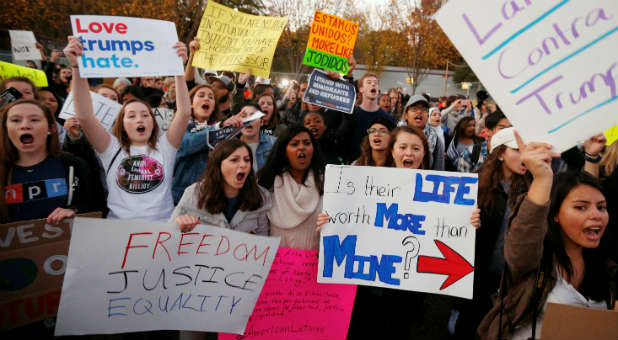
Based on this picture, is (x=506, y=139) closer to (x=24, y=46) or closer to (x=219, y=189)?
(x=219, y=189)

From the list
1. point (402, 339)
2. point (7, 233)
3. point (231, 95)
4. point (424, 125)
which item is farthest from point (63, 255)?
point (424, 125)

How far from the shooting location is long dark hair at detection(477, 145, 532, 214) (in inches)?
104

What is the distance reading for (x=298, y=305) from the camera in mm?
2445

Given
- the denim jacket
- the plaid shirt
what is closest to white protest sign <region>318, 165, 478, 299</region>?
the denim jacket

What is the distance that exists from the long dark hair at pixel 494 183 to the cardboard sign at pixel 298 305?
3.78ft

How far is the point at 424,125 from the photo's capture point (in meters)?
4.77

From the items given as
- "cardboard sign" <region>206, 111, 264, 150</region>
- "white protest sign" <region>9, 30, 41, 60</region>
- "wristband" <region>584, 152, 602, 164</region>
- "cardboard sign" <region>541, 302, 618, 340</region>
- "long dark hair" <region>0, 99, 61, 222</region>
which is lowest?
"cardboard sign" <region>541, 302, 618, 340</region>

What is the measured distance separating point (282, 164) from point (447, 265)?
1445mm

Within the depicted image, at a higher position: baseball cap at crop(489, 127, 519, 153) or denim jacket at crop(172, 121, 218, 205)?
baseball cap at crop(489, 127, 519, 153)

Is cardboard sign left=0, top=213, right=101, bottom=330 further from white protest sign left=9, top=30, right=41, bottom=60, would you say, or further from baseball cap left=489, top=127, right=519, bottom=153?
white protest sign left=9, top=30, right=41, bottom=60

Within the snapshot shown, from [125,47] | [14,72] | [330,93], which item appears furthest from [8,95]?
[330,93]

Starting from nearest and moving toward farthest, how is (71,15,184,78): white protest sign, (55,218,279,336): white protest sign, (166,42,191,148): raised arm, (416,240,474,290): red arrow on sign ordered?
(55,218,279,336): white protest sign
(416,240,474,290): red arrow on sign
(71,15,184,78): white protest sign
(166,42,191,148): raised arm

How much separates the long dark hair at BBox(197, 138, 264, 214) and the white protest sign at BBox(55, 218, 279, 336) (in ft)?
1.30

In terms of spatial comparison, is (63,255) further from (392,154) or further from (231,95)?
(231,95)
